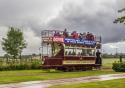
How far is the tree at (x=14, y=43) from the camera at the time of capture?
67.6m

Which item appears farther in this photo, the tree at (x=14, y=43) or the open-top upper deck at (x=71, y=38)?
the tree at (x=14, y=43)

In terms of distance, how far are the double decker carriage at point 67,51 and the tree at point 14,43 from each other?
85.1 feet

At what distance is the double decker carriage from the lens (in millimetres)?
38562

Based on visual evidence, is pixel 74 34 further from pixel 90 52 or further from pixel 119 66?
pixel 119 66

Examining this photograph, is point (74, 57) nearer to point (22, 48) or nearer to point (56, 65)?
point (56, 65)

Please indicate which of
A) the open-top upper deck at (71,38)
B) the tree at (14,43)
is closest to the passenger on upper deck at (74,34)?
the open-top upper deck at (71,38)

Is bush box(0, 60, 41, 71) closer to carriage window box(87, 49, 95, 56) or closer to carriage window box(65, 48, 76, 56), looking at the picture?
carriage window box(87, 49, 95, 56)

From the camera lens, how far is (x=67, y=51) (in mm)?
39875

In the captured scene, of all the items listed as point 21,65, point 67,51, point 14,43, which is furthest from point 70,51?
point 14,43

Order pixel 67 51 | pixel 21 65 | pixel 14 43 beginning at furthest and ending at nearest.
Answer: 1. pixel 14 43
2. pixel 21 65
3. pixel 67 51

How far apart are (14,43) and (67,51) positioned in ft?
99.0

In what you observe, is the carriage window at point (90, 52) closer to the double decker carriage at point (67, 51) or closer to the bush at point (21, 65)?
the double decker carriage at point (67, 51)

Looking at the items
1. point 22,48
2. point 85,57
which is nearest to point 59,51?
point 85,57

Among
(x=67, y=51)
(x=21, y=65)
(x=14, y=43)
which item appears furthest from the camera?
(x=14, y=43)
